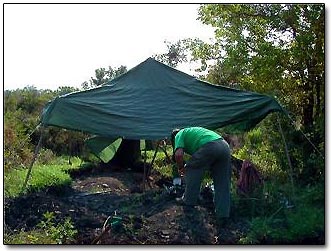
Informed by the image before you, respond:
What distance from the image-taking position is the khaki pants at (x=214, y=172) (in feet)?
13.5

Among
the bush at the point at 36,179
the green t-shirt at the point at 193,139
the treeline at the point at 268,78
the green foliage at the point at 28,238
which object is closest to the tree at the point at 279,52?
the treeline at the point at 268,78

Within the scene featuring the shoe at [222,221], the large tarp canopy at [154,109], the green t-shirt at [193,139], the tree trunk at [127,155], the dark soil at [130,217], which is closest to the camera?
the dark soil at [130,217]

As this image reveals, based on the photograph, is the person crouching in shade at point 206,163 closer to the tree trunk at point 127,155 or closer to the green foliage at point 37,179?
the green foliage at point 37,179

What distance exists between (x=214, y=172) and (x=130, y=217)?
0.62 m

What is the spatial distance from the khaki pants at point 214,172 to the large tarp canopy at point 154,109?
0.83 meters

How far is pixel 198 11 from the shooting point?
163 inches

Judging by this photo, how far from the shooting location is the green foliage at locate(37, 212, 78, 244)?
3.71 metres

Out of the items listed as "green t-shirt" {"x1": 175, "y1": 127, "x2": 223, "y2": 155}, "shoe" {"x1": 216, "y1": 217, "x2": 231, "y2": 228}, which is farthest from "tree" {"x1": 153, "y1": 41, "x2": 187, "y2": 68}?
"shoe" {"x1": 216, "y1": 217, "x2": 231, "y2": 228}

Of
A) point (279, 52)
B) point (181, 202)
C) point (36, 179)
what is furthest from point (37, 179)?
point (279, 52)

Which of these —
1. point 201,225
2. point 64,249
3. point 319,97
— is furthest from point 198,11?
point 64,249

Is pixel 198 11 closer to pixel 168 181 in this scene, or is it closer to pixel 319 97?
pixel 319 97

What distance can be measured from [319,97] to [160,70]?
1585mm

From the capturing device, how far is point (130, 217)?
4.06 metres

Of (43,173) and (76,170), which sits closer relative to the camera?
(43,173)
